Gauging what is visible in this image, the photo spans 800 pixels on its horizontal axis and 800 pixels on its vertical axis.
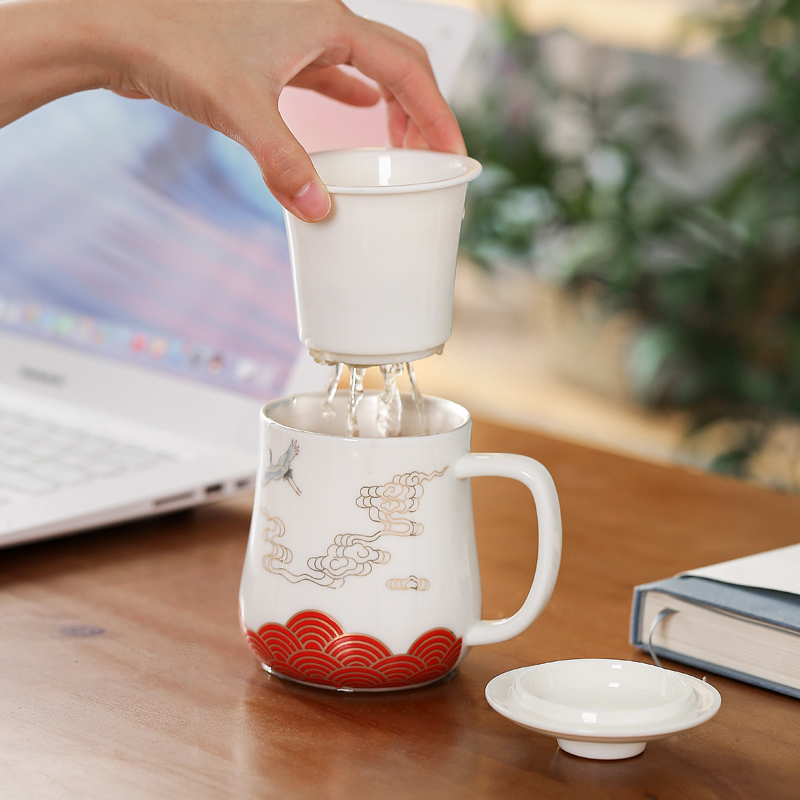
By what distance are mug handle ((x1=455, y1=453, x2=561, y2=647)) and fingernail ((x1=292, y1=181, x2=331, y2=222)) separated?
5.4 inches

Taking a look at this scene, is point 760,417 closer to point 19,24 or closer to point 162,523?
point 162,523

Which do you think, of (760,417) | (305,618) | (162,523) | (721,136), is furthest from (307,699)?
(721,136)

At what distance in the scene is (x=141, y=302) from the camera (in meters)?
0.85

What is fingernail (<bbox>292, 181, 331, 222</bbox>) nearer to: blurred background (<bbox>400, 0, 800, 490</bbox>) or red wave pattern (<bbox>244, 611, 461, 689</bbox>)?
red wave pattern (<bbox>244, 611, 461, 689</bbox>)

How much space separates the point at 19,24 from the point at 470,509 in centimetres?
34

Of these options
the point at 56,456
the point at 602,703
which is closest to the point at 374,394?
the point at 602,703

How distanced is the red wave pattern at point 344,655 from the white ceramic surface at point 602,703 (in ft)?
0.14

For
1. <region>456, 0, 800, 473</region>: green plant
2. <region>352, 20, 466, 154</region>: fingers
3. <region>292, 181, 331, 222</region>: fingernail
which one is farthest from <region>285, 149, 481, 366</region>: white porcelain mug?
<region>456, 0, 800, 473</region>: green plant

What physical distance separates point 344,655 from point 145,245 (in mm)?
487

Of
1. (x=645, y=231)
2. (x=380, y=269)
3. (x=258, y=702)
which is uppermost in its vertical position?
(x=380, y=269)

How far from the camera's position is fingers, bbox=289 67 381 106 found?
0.65m

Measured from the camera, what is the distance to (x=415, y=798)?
407 mm

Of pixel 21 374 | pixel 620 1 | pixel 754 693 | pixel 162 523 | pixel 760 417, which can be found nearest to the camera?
pixel 754 693

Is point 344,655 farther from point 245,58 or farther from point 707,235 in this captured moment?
point 707,235
